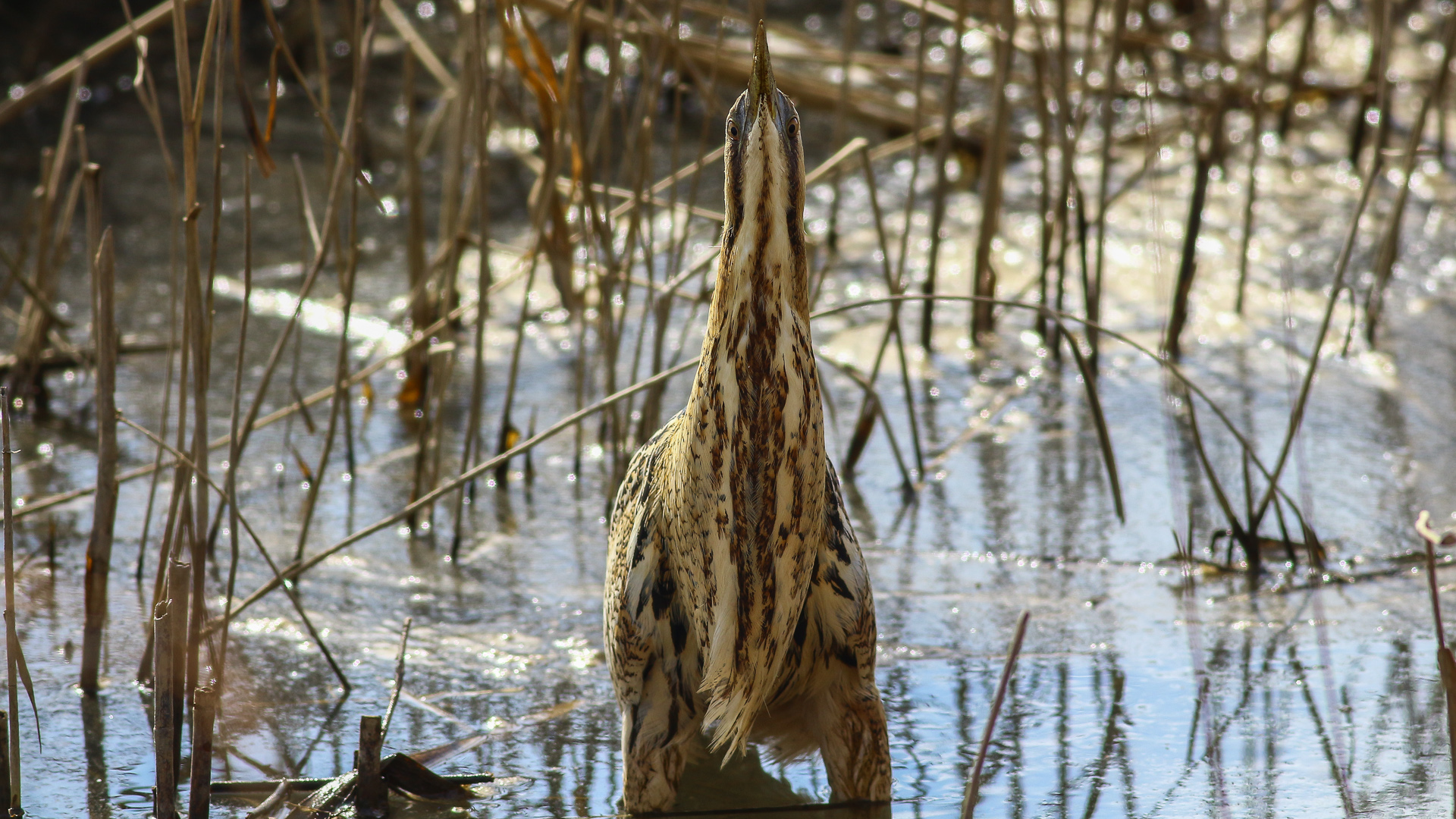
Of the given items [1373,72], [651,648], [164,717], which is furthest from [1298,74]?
[164,717]

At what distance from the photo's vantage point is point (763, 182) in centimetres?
239

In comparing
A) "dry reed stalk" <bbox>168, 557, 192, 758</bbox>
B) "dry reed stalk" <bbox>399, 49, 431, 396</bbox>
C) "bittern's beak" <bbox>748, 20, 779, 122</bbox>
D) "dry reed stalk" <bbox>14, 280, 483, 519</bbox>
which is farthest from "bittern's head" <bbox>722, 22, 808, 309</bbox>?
"dry reed stalk" <bbox>399, 49, 431, 396</bbox>

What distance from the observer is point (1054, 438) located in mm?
5199

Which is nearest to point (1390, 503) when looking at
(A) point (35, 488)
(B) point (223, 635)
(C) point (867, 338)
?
(C) point (867, 338)

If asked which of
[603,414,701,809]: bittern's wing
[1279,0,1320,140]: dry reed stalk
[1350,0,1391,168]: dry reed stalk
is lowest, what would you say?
[603,414,701,809]: bittern's wing

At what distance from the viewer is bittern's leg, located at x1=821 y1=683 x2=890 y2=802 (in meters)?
3.05

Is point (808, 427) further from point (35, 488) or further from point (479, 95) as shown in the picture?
point (35, 488)

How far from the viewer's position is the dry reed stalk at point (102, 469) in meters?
2.90

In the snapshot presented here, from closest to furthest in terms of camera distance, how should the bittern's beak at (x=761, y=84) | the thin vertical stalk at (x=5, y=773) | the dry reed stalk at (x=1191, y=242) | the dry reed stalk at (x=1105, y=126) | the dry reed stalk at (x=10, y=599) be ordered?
1. the bittern's beak at (x=761, y=84)
2. the dry reed stalk at (x=10, y=599)
3. the thin vertical stalk at (x=5, y=773)
4. the dry reed stalk at (x=1105, y=126)
5. the dry reed stalk at (x=1191, y=242)

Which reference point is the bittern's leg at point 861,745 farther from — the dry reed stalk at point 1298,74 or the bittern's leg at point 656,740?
the dry reed stalk at point 1298,74

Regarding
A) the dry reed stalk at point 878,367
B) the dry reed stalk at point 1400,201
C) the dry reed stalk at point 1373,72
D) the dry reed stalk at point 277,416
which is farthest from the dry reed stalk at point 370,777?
the dry reed stalk at point 1373,72

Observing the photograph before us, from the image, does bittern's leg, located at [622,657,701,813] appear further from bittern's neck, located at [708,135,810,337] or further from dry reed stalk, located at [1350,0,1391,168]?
dry reed stalk, located at [1350,0,1391,168]

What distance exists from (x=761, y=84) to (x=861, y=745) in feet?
4.77

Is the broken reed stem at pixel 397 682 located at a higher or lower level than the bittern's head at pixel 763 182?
lower
